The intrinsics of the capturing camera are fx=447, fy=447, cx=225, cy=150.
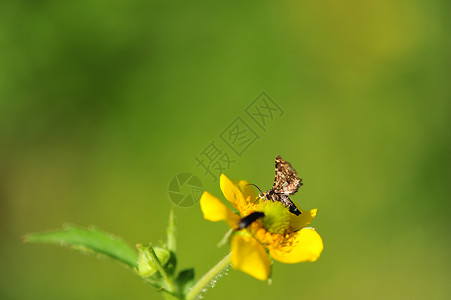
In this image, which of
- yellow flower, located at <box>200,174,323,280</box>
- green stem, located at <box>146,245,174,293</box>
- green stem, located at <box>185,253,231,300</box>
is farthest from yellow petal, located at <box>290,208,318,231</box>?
green stem, located at <box>146,245,174,293</box>

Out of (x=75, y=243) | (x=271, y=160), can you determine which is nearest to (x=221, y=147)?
(x=271, y=160)

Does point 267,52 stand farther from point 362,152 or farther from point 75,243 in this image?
point 75,243

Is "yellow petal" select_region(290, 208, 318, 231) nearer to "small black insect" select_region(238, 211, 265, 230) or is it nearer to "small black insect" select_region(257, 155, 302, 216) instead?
"small black insect" select_region(257, 155, 302, 216)

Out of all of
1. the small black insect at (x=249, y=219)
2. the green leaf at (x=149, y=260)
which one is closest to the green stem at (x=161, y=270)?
the green leaf at (x=149, y=260)

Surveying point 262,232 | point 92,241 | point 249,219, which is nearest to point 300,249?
point 262,232

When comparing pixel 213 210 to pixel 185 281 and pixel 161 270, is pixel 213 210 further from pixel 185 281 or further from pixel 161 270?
pixel 185 281

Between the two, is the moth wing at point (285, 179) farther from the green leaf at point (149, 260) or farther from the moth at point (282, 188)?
the green leaf at point (149, 260)
